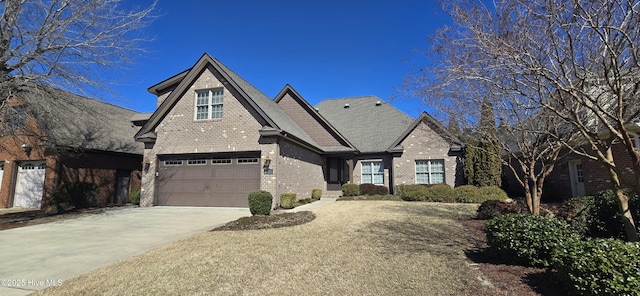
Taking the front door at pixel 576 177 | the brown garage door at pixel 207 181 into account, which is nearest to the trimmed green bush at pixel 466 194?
the front door at pixel 576 177

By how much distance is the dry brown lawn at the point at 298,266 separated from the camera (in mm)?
4457

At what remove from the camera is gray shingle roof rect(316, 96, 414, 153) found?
22.2 metres

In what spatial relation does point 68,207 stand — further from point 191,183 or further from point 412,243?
point 412,243

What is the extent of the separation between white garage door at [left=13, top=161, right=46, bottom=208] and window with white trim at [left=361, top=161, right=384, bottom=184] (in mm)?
18453

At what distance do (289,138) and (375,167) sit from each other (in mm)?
8461

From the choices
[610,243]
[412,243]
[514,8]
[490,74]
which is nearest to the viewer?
[610,243]

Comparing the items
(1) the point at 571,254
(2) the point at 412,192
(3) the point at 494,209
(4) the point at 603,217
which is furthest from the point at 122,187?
(4) the point at 603,217

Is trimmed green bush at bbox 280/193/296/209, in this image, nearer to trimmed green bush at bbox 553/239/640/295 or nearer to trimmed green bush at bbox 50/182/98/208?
trimmed green bush at bbox 50/182/98/208

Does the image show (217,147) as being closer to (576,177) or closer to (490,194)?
(490,194)

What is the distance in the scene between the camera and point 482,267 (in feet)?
17.3

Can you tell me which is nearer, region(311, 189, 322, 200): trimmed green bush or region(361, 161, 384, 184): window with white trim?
region(311, 189, 322, 200): trimmed green bush

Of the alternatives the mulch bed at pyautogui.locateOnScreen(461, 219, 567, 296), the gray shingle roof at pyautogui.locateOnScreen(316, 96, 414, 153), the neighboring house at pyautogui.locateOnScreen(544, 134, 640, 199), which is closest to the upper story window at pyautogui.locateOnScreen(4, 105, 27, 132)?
the mulch bed at pyautogui.locateOnScreen(461, 219, 567, 296)

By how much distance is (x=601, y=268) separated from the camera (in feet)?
11.1

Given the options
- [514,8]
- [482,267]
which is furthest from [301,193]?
[514,8]
